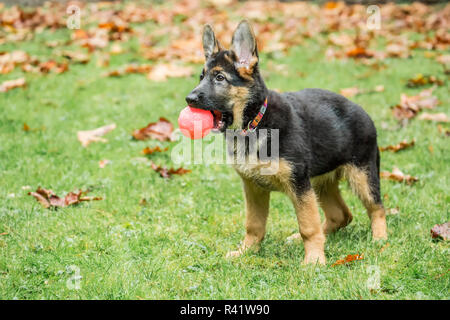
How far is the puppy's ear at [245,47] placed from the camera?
4078mm

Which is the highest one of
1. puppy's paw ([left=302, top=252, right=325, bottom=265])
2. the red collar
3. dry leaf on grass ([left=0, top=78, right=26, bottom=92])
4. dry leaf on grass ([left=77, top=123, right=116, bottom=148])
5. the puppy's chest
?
the red collar

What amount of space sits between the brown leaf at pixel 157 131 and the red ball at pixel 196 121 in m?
2.68

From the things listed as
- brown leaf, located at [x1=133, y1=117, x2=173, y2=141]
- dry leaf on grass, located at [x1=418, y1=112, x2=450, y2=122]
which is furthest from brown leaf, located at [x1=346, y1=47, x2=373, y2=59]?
brown leaf, located at [x1=133, y1=117, x2=173, y2=141]

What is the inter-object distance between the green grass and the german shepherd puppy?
254 mm

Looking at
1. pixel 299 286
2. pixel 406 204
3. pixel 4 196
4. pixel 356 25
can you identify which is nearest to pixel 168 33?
pixel 356 25

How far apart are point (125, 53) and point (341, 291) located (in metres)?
7.90

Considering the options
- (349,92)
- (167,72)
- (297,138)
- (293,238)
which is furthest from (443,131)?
(167,72)

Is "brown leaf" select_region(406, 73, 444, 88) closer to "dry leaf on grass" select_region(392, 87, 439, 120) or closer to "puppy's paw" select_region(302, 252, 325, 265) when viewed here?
"dry leaf on grass" select_region(392, 87, 439, 120)

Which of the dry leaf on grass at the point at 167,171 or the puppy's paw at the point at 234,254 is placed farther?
the dry leaf on grass at the point at 167,171

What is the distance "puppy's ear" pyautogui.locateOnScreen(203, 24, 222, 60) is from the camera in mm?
4324

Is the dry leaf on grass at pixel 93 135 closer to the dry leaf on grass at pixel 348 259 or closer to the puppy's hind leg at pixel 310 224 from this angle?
the puppy's hind leg at pixel 310 224

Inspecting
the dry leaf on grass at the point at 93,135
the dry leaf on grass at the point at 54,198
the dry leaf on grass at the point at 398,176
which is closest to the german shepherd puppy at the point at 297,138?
the dry leaf on grass at the point at 398,176

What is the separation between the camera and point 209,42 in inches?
173

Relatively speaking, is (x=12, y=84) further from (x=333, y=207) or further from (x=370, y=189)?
(x=370, y=189)
